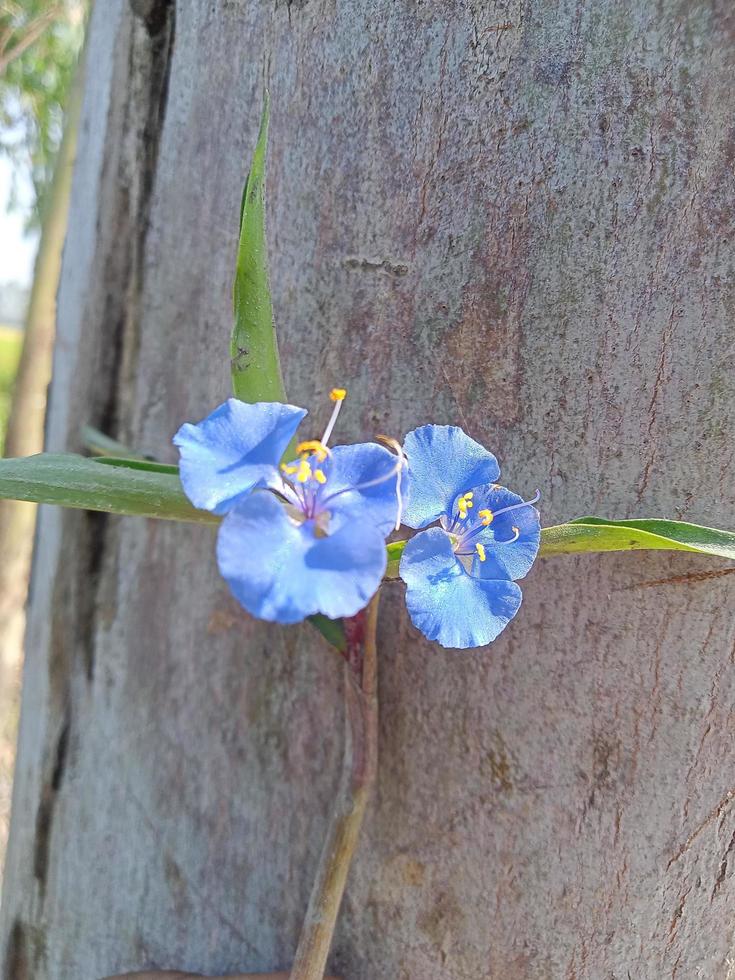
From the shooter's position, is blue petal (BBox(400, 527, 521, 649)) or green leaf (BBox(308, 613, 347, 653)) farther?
green leaf (BBox(308, 613, 347, 653))

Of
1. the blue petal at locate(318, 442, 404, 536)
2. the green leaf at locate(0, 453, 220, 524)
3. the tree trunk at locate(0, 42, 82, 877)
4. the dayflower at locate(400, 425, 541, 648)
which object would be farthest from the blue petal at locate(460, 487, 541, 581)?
the tree trunk at locate(0, 42, 82, 877)

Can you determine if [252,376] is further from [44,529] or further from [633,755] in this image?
[44,529]

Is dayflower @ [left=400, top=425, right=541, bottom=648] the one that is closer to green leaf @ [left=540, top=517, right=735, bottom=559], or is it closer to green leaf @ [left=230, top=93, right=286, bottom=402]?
green leaf @ [left=540, top=517, right=735, bottom=559]

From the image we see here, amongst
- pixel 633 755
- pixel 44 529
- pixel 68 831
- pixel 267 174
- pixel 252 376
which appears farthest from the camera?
pixel 44 529

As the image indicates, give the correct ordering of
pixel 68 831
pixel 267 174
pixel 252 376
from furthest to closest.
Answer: pixel 68 831, pixel 267 174, pixel 252 376

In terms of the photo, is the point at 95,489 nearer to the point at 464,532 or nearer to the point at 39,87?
the point at 464,532

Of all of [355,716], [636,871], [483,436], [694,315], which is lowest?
[636,871]

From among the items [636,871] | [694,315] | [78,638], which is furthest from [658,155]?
[78,638]
